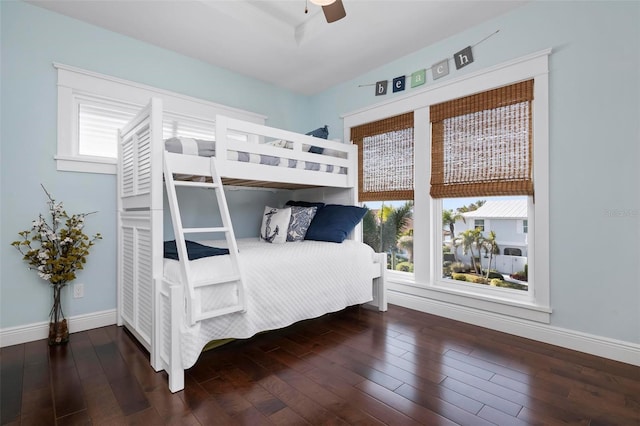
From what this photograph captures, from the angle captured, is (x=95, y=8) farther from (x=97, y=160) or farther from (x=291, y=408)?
(x=291, y=408)

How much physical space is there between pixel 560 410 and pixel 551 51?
7.43ft

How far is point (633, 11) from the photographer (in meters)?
1.93

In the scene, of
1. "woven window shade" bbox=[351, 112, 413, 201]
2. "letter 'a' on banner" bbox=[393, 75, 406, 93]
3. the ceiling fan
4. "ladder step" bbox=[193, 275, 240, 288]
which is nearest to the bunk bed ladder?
"ladder step" bbox=[193, 275, 240, 288]

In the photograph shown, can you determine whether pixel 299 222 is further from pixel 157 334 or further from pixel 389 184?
pixel 157 334

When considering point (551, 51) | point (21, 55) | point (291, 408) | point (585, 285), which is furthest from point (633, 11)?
point (21, 55)

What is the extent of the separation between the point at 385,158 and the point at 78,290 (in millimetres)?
2996

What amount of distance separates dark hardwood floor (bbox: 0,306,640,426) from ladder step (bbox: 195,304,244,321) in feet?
1.18

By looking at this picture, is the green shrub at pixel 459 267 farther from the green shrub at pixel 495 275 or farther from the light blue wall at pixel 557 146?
the light blue wall at pixel 557 146

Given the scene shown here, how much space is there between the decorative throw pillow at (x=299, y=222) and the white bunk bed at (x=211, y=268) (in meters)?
0.39

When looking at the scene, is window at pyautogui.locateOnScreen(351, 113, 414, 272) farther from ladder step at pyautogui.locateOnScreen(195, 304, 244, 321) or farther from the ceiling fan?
ladder step at pyautogui.locateOnScreen(195, 304, 244, 321)

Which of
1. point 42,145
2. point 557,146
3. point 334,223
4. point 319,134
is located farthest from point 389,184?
point 42,145

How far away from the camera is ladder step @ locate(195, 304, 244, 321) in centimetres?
170

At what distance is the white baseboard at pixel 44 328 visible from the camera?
7.23ft

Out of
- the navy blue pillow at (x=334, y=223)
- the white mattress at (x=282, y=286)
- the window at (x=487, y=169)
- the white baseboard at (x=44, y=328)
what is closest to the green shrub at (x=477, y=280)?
the window at (x=487, y=169)
